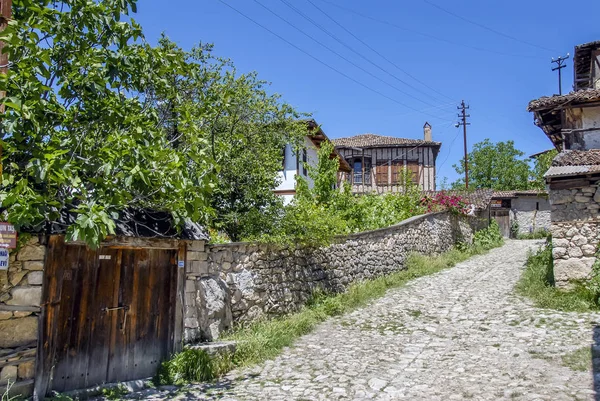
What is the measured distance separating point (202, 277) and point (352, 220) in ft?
27.8

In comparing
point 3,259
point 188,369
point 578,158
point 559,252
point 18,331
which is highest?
point 578,158

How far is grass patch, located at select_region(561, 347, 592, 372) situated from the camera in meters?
6.34

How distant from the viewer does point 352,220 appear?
1548 cm

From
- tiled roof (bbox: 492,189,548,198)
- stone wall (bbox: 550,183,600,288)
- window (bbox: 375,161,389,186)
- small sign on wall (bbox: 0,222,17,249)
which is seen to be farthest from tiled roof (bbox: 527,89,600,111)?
window (bbox: 375,161,389,186)

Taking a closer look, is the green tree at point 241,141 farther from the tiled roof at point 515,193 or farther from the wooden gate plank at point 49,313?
the tiled roof at point 515,193

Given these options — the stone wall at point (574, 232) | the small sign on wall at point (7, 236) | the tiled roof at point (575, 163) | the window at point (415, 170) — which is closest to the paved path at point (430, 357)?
the stone wall at point (574, 232)

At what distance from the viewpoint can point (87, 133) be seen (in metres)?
5.95

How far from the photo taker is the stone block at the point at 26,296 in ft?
18.2

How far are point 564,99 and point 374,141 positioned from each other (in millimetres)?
21391

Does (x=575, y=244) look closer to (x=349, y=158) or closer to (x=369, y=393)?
(x=369, y=393)

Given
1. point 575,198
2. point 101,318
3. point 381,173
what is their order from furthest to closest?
point 381,173 < point 575,198 < point 101,318

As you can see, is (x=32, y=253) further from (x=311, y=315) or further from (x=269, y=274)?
(x=311, y=315)

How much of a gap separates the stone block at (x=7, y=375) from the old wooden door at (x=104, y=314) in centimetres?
27

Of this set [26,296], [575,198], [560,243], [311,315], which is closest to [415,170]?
[575,198]
